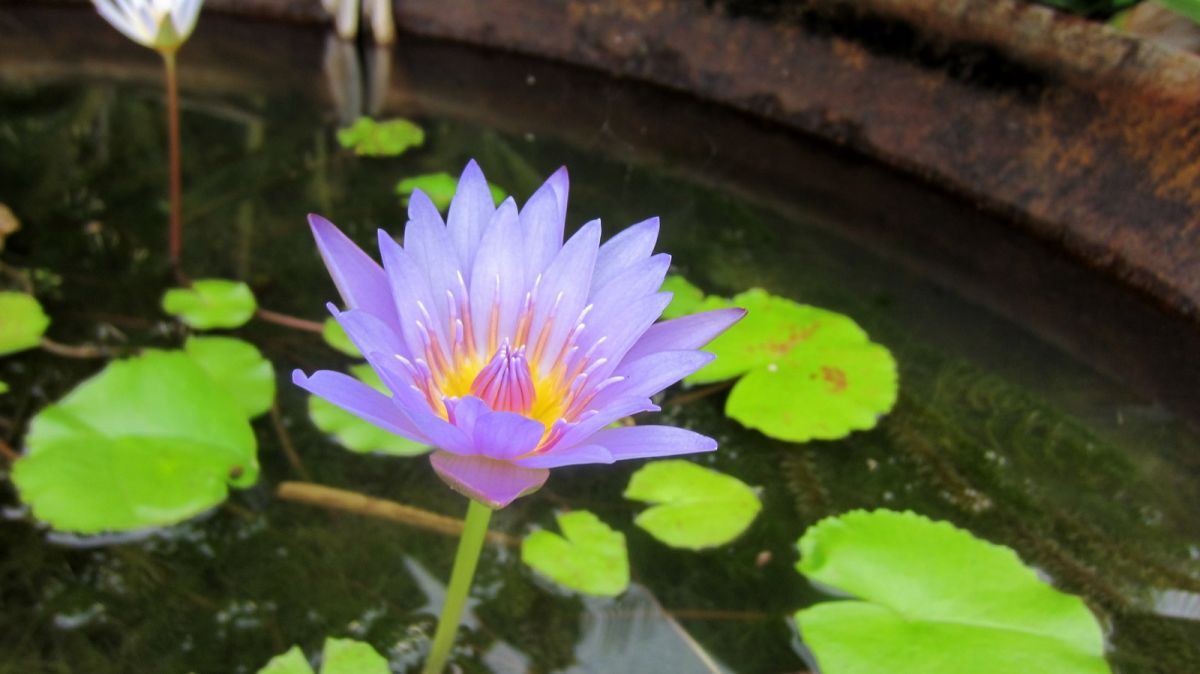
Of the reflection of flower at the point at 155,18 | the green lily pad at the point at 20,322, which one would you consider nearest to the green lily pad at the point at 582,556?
the green lily pad at the point at 20,322

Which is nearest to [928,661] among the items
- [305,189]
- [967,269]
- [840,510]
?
[840,510]

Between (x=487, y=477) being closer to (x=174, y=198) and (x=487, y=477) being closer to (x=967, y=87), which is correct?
(x=174, y=198)

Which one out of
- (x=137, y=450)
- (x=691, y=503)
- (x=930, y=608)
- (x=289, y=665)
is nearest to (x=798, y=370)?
Result: (x=691, y=503)

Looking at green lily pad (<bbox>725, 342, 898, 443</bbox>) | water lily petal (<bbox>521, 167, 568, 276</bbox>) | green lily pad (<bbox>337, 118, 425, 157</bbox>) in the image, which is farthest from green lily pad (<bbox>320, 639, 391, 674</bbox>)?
green lily pad (<bbox>337, 118, 425, 157</bbox>)

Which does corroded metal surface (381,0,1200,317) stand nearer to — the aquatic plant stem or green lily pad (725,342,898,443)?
green lily pad (725,342,898,443)

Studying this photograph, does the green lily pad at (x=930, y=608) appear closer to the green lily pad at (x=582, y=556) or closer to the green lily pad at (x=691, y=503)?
the green lily pad at (x=691, y=503)
